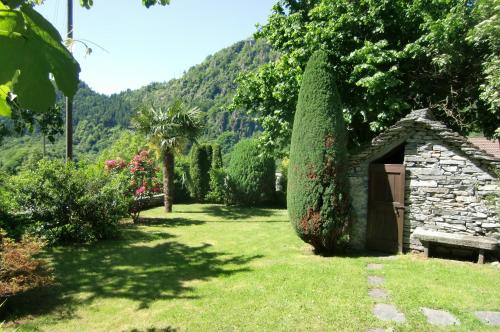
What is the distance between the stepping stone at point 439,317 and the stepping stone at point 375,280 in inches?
49.6

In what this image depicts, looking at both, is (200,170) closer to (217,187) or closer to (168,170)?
(217,187)

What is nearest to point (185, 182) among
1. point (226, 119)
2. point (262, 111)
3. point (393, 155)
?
point (262, 111)

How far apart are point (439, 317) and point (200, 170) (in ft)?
51.3

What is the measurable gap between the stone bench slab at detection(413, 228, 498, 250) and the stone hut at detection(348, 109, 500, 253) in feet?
0.61

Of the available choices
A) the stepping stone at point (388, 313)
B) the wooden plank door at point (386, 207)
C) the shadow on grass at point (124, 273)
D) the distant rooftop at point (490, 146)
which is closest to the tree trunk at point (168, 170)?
the shadow on grass at point (124, 273)

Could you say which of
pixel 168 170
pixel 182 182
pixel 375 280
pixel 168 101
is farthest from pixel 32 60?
pixel 168 101

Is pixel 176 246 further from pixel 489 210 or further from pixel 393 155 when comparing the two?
pixel 489 210

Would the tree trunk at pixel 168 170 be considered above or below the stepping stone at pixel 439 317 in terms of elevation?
above

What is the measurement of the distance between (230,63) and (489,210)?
141m

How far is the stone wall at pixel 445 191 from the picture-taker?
805 centimetres

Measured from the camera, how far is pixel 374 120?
1058 centimetres

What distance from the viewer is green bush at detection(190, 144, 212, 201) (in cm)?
1981

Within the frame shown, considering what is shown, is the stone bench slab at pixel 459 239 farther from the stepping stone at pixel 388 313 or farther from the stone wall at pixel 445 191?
the stepping stone at pixel 388 313

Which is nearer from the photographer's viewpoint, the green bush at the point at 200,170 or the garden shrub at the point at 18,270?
the garden shrub at the point at 18,270
